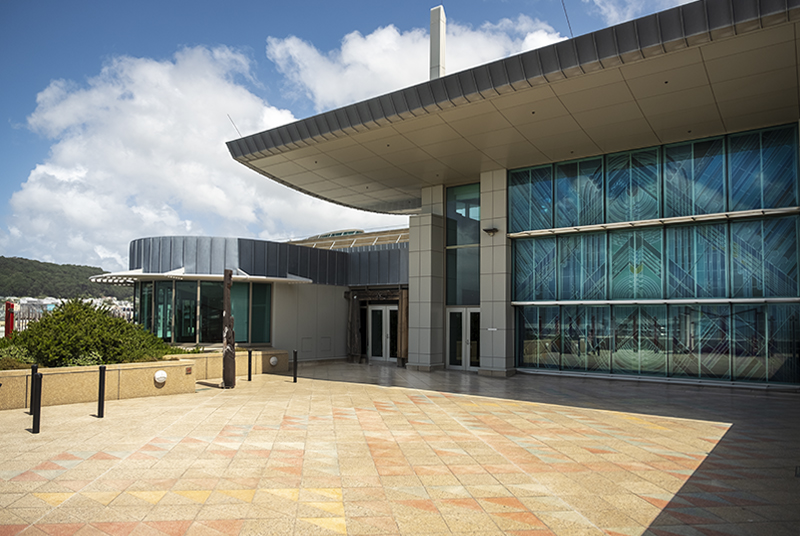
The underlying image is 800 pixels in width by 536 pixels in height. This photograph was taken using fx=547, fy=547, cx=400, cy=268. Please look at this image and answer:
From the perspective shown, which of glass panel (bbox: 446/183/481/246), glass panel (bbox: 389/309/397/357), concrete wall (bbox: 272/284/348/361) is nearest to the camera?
glass panel (bbox: 446/183/481/246)

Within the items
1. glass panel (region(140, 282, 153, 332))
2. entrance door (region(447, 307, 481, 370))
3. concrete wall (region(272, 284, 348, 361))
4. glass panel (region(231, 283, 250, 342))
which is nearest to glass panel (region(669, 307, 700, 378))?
entrance door (region(447, 307, 481, 370))

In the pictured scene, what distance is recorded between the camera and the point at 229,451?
7.63m

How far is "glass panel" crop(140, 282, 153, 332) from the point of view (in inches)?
770

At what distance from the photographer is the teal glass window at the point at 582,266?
56.3 ft

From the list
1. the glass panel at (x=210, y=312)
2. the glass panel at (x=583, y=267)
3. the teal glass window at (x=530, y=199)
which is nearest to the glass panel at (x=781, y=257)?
the glass panel at (x=583, y=267)

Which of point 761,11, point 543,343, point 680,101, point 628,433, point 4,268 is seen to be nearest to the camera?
point 628,433

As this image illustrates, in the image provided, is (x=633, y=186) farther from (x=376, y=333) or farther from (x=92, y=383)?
(x=92, y=383)

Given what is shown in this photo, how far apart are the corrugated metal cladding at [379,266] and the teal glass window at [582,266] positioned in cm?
673

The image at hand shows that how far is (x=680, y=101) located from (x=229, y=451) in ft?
41.1

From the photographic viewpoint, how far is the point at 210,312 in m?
19.7

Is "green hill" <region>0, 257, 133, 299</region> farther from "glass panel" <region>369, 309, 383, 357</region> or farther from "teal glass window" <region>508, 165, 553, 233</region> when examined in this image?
"teal glass window" <region>508, 165, 553, 233</region>

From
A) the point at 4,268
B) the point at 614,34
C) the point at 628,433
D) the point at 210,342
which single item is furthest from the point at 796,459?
the point at 4,268

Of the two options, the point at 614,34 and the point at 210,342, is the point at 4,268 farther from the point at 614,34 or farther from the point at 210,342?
the point at 614,34

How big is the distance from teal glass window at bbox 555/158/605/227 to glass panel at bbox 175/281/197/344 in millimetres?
12899
